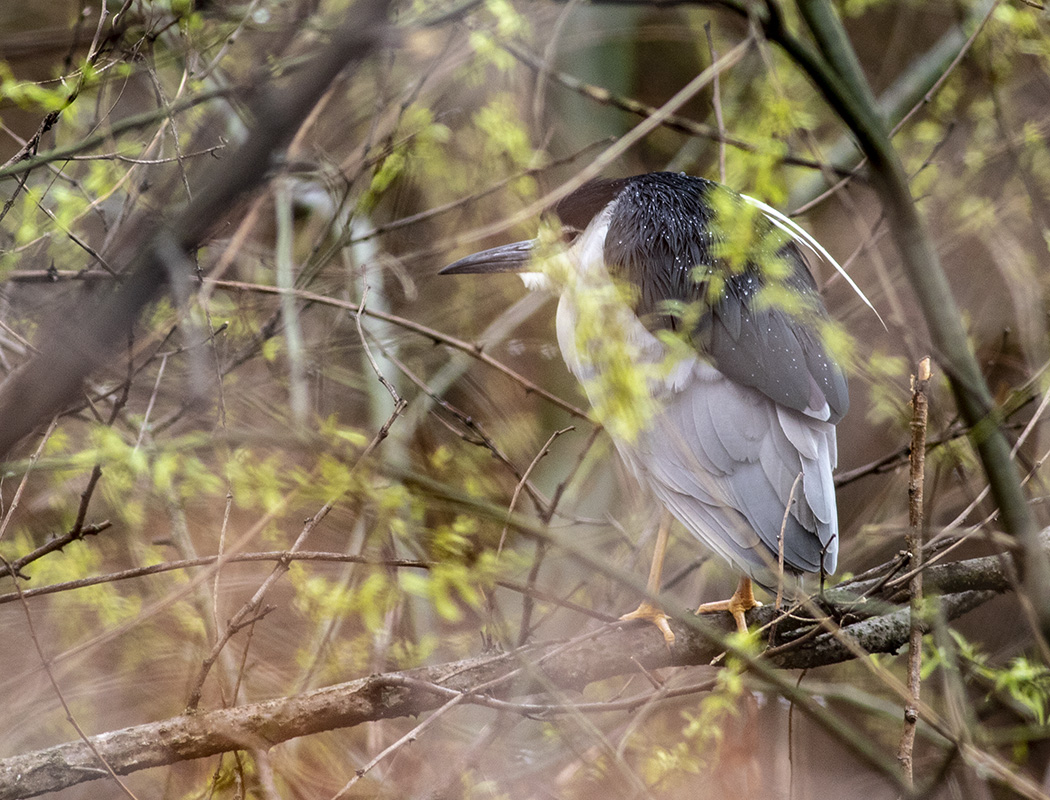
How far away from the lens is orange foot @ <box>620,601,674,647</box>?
216 cm

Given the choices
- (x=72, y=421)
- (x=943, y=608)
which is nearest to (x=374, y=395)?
(x=72, y=421)

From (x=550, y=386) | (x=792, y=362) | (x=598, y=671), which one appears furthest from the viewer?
(x=550, y=386)

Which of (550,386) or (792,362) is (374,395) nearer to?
(550,386)

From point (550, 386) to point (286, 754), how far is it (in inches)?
81.6

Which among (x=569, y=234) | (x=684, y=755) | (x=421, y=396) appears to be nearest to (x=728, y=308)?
(x=569, y=234)

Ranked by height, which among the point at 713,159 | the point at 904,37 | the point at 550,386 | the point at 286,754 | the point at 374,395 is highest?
the point at 904,37

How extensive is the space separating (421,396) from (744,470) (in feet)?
4.27

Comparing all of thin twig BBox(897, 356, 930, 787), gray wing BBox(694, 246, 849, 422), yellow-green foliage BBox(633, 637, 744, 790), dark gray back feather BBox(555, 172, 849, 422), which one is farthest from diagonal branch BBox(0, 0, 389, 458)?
gray wing BBox(694, 246, 849, 422)

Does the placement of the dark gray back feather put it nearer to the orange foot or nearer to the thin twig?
the orange foot

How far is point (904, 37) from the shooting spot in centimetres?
478

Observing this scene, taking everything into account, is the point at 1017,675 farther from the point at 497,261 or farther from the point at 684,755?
the point at 497,261

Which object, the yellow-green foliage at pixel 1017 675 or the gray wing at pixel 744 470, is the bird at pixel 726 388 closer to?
the gray wing at pixel 744 470

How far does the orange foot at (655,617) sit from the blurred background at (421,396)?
23 centimetres

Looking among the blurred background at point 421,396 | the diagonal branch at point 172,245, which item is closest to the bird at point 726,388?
the blurred background at point 421,396
